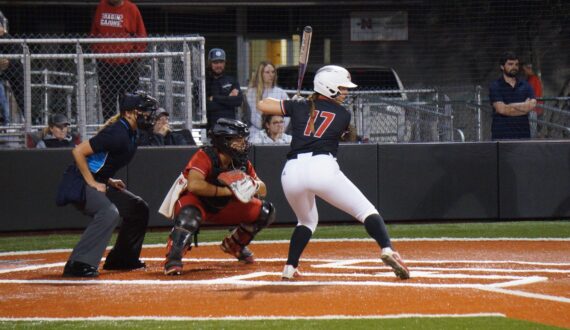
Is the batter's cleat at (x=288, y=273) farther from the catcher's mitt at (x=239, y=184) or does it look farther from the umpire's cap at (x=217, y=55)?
the umpire's cap at (x=217, y=55)

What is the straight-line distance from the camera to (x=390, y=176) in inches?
527

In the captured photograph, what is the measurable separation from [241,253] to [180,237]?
0.87 metres

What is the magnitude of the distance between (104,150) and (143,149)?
4289 millimetres

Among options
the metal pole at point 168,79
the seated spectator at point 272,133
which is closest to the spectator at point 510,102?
the seated spectator at point 272,133

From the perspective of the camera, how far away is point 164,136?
13.0 meters

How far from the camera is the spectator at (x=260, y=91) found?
43.6ft

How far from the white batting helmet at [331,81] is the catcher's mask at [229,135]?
0.78 meters

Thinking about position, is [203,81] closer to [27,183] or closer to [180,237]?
[27,183]

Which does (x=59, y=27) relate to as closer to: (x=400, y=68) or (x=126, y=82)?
(x=400, y=68)

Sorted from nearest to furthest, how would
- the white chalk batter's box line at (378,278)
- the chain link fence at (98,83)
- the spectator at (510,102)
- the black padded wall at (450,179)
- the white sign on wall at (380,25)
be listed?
1. the white chalk batter's box line at (378,278)
2. the chain link fence at (98,83)
3. the black padded wall at (450,179)
4. the spectator at (510,102)
5. the white sign on wall at (380,25)

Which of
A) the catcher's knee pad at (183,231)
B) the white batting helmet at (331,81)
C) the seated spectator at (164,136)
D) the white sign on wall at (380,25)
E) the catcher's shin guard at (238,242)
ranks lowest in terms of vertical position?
the catcher's shin guard at (238,242)

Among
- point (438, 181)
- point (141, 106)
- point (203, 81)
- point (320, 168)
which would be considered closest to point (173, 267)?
point (141, 106)

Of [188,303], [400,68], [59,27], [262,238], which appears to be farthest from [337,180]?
[59,27]

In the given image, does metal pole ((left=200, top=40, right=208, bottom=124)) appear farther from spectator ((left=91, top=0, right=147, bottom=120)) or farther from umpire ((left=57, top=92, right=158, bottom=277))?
umpire ((left=57, top=92, right=158, bottom=277))
